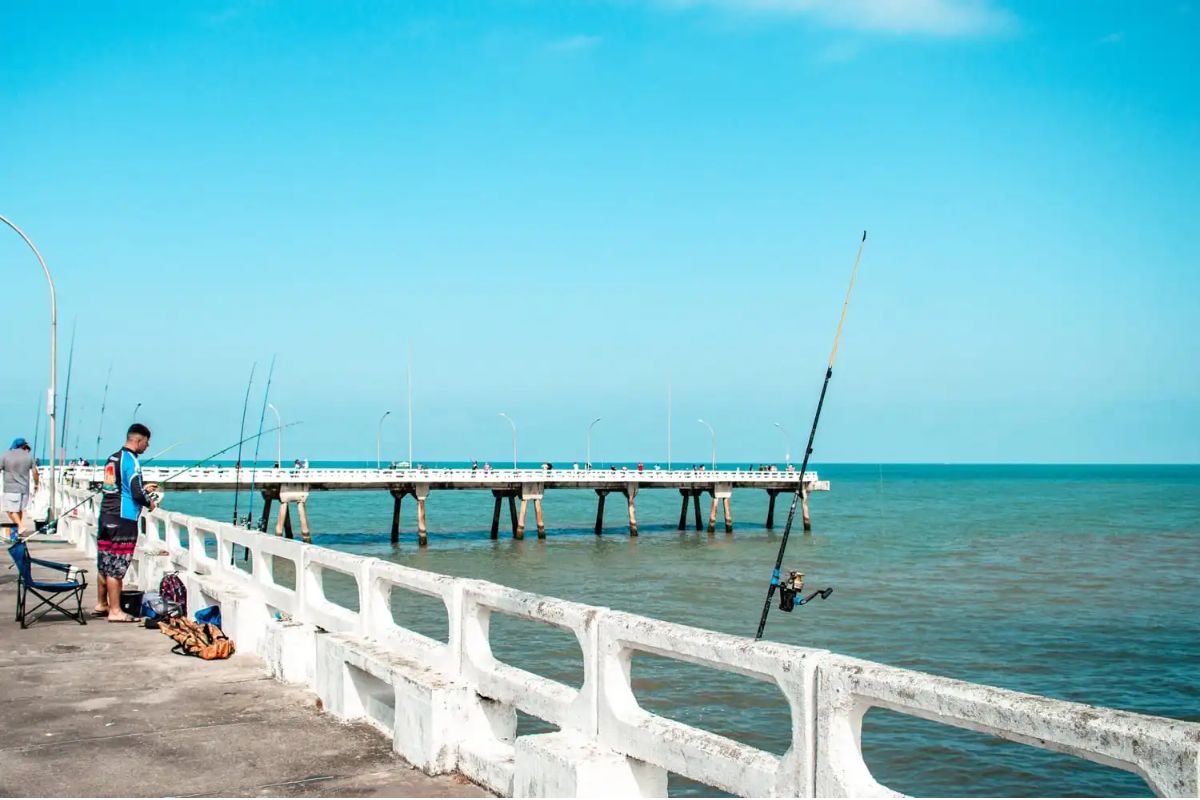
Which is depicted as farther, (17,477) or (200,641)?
(17,477)

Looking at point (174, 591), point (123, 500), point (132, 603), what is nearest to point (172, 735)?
point (123, 500)

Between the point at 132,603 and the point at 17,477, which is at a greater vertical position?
the point at 17,477

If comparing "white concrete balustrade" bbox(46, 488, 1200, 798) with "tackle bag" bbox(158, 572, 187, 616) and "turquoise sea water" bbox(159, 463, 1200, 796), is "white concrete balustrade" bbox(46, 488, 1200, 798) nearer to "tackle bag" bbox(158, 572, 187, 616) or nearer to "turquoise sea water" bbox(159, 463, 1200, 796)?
"tackle bag" bbox(158, 572, 187, 616)

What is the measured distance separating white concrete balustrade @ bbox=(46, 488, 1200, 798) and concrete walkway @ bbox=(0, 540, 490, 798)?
0.25 metres

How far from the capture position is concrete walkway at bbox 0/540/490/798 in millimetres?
5633

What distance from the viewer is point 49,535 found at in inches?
907

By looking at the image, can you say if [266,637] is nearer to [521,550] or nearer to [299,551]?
[299,551]

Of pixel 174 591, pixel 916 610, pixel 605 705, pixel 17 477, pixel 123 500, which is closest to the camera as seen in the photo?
pixel 605 705

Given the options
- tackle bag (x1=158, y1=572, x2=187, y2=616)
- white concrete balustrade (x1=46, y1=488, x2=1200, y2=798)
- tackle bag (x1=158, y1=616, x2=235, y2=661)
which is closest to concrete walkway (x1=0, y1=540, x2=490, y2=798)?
tackle bag (x1=158, y1=616, x2=235, y2=661)

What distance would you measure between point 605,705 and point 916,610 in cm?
2475

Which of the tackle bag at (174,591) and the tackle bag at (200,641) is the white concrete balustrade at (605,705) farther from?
the tackle bag at (174,591)

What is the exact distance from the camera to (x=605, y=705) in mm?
4984

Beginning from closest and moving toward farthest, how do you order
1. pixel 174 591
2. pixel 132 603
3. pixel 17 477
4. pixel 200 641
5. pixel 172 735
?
pixel 172 735
pixel 200 641
pixel 174 591
pixel 132 603
pixel 17 477

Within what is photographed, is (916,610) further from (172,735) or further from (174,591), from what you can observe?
(172,735)
